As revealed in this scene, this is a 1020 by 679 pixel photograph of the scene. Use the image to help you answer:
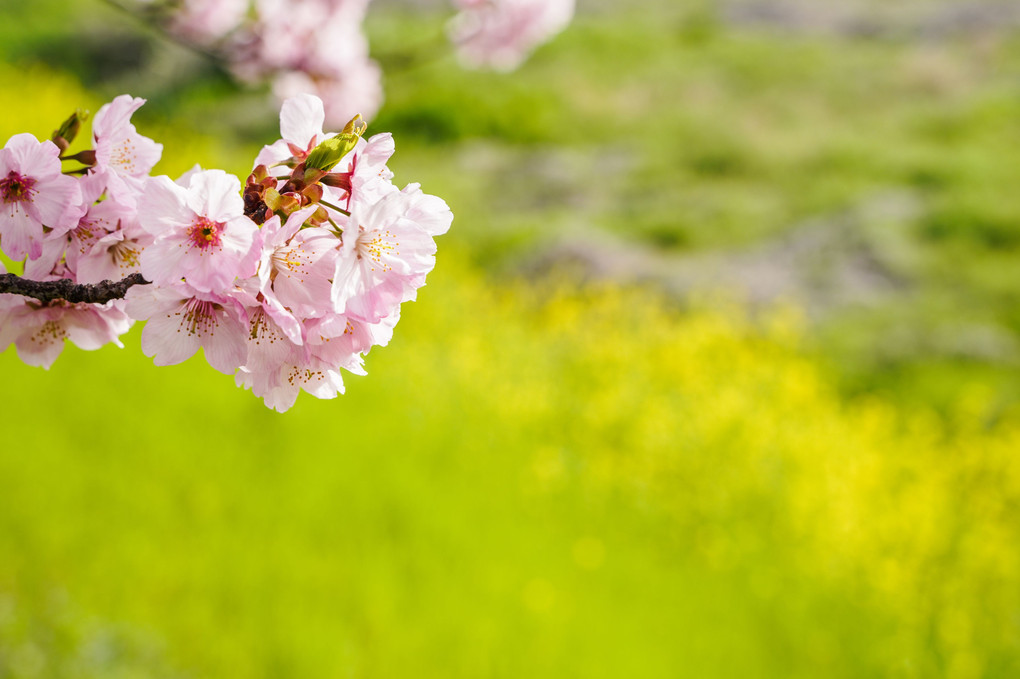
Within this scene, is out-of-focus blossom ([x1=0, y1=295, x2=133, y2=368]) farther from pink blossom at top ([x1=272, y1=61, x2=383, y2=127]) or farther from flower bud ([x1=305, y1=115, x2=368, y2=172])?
pink blossom at top ([x1=272, y1=61, x2=383, y2=127])

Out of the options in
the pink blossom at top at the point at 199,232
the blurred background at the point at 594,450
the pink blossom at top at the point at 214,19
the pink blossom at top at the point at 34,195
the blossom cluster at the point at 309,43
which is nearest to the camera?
the pink blossom at top at the point at 199,232

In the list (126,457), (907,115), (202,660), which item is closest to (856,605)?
(202,660)

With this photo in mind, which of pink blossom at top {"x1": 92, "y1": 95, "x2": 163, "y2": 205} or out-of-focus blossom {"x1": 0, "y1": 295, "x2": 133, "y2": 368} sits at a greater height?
pink blossom at top {"x1": 92, "y1": 95, "x2": 163, "y2": 205}

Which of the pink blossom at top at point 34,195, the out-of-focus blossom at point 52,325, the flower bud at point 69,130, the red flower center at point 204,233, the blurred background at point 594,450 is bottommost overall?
the red flower center at point 204,233

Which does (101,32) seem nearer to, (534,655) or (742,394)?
(742,394)

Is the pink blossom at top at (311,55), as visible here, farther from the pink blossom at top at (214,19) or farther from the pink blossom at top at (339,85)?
the pink blossom at top at (214,19)

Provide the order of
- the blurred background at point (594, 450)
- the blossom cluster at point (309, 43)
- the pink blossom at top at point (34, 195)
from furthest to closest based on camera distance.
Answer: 1. the blurred background at point (594, 450)
2. the blossom cluster at point (309, 43)
3. the pink blossom at top at point (34, 195)

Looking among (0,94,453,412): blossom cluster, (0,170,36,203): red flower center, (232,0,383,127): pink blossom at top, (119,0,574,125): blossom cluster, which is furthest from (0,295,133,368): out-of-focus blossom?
(232,0,383,127): pink blossom at top

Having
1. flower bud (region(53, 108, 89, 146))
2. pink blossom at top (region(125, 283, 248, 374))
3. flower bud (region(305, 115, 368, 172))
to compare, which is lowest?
pink blossom at top (region(125, 283, 248, 374))

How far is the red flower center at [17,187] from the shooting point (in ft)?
2.55

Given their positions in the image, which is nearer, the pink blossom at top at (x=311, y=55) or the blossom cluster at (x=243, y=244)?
the blossom cluster at (x=243, y=244)

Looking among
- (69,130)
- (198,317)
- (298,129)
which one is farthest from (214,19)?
(198,317)

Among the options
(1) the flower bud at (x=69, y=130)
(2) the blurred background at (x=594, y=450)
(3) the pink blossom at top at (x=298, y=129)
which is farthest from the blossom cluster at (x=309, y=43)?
(3) the pink blossom at top at (x=298, y=129)

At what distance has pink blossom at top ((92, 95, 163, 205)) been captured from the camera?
0.82 meters
